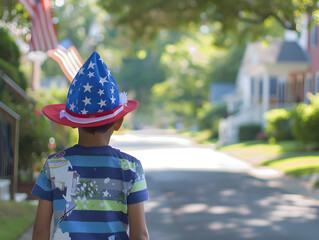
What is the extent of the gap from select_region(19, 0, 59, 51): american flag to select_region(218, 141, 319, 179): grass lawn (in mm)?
9986

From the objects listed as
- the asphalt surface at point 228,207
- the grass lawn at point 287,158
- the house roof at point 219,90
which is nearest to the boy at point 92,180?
the asphalt surface at point 228,207

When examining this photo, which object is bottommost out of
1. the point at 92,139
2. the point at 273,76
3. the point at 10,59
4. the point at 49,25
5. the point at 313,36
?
the point at 92,139

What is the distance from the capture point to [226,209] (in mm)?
9766

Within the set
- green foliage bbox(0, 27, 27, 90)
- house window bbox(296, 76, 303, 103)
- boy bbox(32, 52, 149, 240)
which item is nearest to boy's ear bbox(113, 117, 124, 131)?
boy bbox(32, 52, 149, 240)

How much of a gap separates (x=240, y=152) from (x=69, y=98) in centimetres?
2424

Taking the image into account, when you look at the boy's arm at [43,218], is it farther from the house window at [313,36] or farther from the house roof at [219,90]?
the house roof at [219,90]

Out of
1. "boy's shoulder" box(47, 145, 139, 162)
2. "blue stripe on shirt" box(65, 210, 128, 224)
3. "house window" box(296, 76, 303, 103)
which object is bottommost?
"blue stripe on shirt" box(65, 210, 128, 224)

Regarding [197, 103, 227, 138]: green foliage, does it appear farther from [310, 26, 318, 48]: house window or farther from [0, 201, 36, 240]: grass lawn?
[0, 201, 36, 240]: grass lawn

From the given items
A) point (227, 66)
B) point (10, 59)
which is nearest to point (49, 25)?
point (10, 59)

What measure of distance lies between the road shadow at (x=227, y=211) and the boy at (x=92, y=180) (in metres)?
4.87

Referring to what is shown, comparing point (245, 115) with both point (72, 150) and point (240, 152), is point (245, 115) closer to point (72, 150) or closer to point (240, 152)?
point (240, 152)

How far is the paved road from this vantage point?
771cm

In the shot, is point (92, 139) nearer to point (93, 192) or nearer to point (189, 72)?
point (93, 192)

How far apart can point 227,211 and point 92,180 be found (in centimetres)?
727
